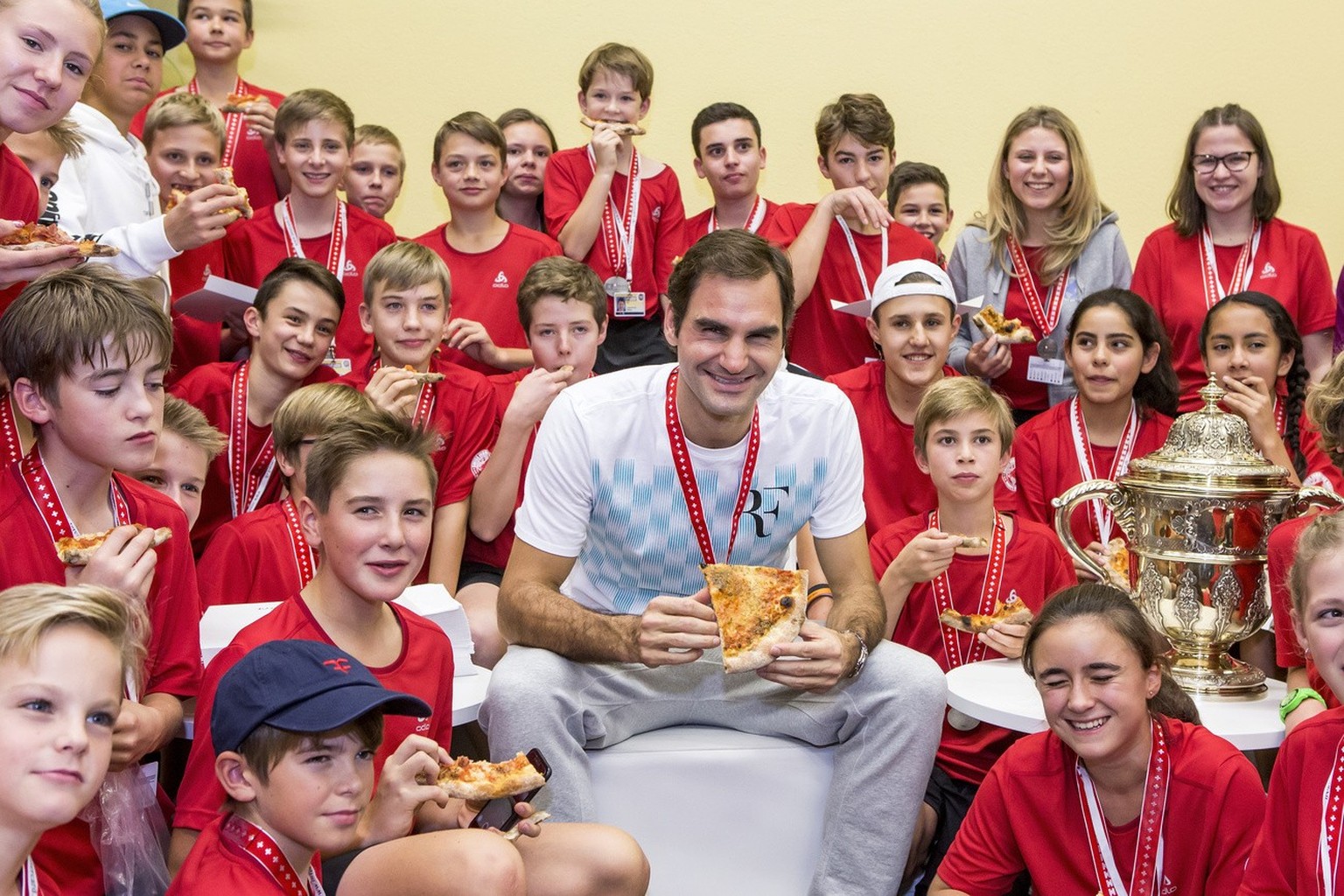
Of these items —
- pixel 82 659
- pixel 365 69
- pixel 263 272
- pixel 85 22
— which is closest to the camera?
pixel 82 659

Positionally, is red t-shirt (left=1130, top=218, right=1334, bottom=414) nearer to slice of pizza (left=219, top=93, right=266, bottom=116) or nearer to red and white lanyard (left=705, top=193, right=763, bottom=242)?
red and white lanyard (left=705, top=193, right=763, bottom=242)

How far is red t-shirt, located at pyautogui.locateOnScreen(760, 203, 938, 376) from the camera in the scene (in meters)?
5.42

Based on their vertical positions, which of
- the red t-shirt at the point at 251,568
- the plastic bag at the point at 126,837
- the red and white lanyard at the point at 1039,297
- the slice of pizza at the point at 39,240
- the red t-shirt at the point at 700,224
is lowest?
the plastic bag at the point at 126,837

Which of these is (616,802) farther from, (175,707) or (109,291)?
(109,291)

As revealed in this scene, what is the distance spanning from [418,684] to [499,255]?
9.35 ft

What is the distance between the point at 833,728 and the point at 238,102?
3.75 metres

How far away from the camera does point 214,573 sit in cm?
351

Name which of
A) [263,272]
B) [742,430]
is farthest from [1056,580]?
[263,272]

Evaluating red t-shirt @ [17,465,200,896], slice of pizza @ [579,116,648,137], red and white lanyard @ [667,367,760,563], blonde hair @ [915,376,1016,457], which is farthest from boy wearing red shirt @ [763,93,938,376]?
red t-shirt @ [17,465,200,896]

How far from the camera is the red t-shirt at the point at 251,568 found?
3504 mm

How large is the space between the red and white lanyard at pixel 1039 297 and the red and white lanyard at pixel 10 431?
364cm

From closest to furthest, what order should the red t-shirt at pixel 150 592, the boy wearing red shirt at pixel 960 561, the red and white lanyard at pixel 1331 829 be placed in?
A: the red and white lanyard at pixel 1331 829 → the red t-shirt at pixel 150 592 → the boy wearing red shirt at pixel 960 561

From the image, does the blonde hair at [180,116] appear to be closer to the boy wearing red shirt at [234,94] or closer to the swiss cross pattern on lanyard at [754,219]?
the boy wearing red shirt at [234,94]

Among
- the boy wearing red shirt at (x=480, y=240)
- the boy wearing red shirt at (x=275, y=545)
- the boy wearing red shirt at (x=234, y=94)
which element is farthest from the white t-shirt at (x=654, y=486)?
the boy wearing red shirt at (x=234, y=94)
